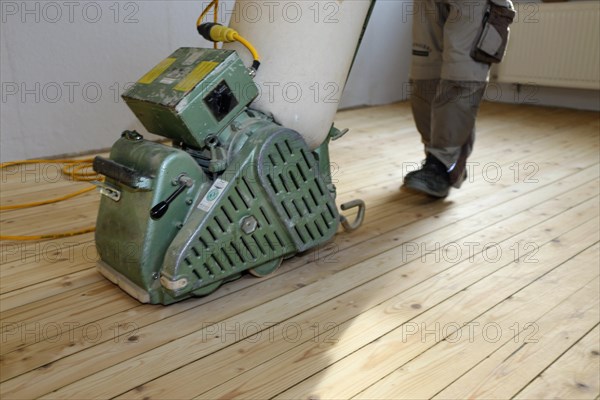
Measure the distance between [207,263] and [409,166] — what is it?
1451 millimetres

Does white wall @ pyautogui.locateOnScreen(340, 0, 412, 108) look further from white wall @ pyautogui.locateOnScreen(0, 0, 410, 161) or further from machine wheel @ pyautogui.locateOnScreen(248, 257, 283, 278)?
machine wheel @ pyautogui.locateOnScreen(248, 257, 283, 278)

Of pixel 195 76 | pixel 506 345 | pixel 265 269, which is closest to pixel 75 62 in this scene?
pixel 195 76

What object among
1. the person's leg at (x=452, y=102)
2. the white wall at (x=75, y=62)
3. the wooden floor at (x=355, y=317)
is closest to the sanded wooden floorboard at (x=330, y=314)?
the wooden floor at (x=355, y=317)

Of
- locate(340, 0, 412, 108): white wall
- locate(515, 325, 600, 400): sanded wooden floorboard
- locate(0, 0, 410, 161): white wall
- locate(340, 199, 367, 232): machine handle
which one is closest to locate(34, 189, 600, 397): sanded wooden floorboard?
locate(340, 199, 367, 232): machine handle

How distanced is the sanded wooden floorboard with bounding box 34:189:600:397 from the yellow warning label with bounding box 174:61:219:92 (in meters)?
0.52

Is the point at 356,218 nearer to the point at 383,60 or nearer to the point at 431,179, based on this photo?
the point at 431,179

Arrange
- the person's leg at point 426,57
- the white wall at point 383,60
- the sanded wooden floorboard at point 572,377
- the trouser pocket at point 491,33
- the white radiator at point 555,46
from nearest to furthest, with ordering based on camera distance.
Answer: the sanded wooden floorboard at point 572,377 → the trouser pocket at point 491,33 → the person's leg at point 426,57 → the white radiator at point 555,46 → the white wall at point 383,60

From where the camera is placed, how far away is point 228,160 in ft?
4.20

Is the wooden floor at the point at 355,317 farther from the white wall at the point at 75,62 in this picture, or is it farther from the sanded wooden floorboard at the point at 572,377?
the white wall at the point at 75,62

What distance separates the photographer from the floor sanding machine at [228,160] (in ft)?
3.99

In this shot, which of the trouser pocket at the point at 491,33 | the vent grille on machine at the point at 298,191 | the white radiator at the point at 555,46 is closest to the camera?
the vent grille on machine at the point at 298,191

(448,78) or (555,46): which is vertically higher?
(448,78)

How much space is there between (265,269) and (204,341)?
1.03 ft

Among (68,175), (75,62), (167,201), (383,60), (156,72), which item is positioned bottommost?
(68,175)
